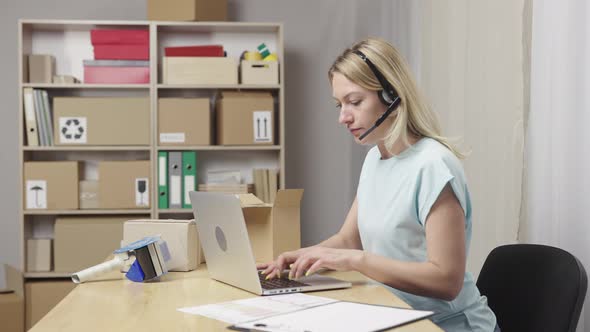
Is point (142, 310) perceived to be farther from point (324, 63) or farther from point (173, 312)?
point (324, 63)

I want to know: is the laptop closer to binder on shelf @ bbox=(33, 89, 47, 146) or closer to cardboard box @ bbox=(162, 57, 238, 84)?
cardboard box @ bbox=(162, 57, 238, 84)

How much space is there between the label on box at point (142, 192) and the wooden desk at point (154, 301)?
216 centimetres

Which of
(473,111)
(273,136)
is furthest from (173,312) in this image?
(273,136)

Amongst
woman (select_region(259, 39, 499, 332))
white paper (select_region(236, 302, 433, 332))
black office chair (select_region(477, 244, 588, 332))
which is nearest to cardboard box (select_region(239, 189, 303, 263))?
woman (select_region(259, 39, 499, 332))

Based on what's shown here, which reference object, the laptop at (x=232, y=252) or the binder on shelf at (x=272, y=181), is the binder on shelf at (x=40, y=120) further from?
the laptop at (x=232, y=252)

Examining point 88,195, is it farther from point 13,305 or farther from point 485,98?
point 485,98

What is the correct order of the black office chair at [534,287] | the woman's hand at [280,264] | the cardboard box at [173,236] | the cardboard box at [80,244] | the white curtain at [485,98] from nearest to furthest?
1. the black office chair at [534,287]
2. the woman's hand at [280,264]
3. the cardboard box at [173,236]
4. the white curtain at [485,98]
5. the cardboard box at [80,244]

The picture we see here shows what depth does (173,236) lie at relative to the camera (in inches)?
78.4

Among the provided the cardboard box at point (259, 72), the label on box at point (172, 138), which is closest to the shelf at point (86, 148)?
the label on box at point (172, 138)

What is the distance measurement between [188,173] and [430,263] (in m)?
2.68

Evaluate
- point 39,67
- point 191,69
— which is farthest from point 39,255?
point 191,69

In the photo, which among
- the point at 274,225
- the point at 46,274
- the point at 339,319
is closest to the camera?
the point at 339,319

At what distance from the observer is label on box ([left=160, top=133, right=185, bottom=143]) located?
4074mm

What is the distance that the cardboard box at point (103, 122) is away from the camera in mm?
4047
